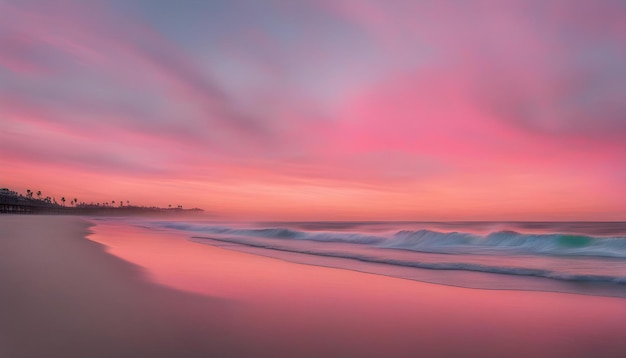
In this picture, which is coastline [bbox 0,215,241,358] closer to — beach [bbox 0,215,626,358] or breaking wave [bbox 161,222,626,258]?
beach [bbox 0,215,626,358]

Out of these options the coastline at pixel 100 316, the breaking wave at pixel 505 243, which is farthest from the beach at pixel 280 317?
the breaking wave at pixel 505 243

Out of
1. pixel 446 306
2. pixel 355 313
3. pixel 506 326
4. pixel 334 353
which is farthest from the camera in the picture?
pixel 446 306

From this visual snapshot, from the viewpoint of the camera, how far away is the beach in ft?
13.1

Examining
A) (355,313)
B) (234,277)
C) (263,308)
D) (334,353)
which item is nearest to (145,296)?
(263,308)

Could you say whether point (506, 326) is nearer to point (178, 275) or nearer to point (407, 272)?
point (407, 272)

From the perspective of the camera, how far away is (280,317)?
5.32 m

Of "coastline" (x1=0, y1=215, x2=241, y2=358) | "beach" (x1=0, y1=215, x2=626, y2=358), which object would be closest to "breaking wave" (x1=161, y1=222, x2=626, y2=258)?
"beach" (x1=0, y1=215, x2=626, y2=358)

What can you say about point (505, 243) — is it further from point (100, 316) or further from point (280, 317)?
point (100, 316)

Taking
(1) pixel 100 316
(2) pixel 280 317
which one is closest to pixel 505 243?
(2) pixel 280 317

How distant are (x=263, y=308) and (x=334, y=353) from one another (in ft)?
6.97

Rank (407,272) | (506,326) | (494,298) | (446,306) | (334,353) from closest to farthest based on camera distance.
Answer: (334,353), (506,326), (446,306), (494,298), (407,272)

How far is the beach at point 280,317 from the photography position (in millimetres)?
4004

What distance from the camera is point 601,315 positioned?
19.1 ft

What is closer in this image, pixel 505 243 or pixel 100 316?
pixel 100 316
